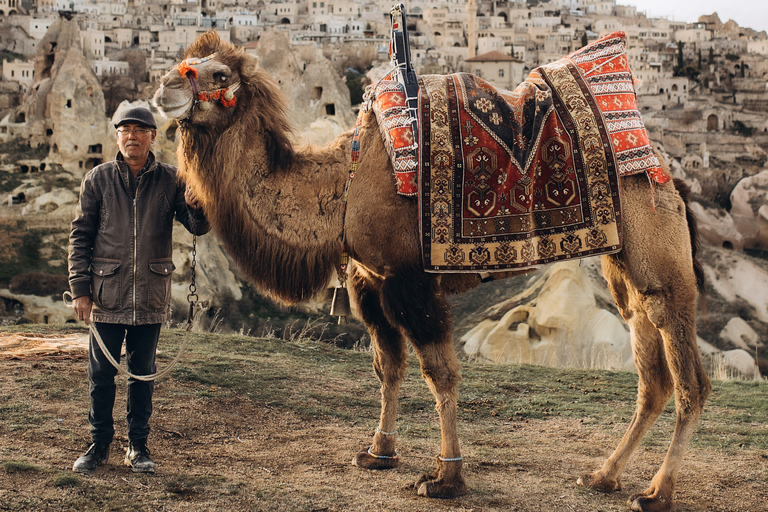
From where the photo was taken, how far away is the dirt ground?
416 centimetres

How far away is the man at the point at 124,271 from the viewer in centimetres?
443

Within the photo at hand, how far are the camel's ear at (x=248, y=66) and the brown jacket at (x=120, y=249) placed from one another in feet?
2.69

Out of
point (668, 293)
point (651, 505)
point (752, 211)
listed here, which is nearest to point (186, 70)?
point (668, 293)

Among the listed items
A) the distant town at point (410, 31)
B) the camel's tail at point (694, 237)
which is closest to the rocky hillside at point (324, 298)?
the camel's tail at point (694, 237)

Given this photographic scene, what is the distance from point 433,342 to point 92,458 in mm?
2151

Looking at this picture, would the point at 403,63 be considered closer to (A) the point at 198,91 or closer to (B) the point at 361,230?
(B) the point at 361,230

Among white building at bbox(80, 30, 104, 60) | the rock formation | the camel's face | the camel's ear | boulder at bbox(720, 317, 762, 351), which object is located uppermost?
white building at bbox(80, 30, 104, 60)

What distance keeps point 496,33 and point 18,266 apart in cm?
10405

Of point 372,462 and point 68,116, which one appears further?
point 68,116

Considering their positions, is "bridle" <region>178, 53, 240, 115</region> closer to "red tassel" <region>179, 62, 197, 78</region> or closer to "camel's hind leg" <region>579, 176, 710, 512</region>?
"red tassel" <region>179, 62, 197, 78</region>

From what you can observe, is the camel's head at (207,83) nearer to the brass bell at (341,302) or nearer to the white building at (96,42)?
the brass bell at (341,302)

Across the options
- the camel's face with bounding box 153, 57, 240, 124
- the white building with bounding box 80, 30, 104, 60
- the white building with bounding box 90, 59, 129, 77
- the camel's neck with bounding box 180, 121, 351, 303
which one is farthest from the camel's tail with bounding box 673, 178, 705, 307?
the white building with bounding box 80, 30, 104, 60

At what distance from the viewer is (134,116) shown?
449 centimetres

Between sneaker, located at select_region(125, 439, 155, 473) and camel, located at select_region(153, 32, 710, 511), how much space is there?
122cm
